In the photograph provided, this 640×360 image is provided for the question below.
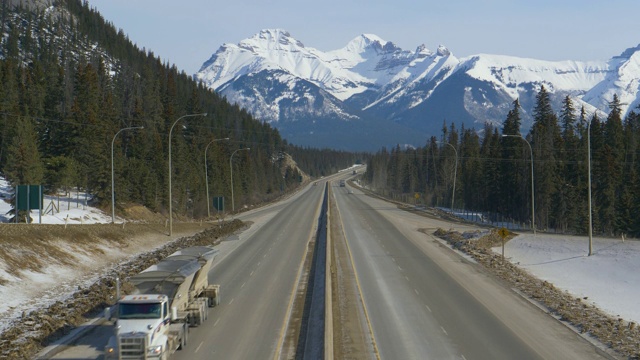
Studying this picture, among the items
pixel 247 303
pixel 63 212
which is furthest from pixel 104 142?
pixel 247 303

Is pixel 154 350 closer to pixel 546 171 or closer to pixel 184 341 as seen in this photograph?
pixel 184 341

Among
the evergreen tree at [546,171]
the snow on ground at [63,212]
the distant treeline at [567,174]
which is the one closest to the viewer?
the snow on ground at [63,212]

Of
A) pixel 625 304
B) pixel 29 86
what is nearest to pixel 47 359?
pixel 625 304

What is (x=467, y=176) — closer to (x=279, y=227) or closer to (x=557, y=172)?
(x=557, y=172)

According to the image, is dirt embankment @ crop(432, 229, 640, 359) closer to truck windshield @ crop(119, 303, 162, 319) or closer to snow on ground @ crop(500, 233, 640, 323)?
snow on ground @ crop(500, 233, 640, 323)

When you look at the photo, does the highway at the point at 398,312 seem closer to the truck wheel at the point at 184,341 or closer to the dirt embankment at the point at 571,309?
the truck wheel at the point at 184,341

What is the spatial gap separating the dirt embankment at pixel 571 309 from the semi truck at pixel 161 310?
15.3 metres

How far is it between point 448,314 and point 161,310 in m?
13.2

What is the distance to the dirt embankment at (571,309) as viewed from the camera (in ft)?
79.5

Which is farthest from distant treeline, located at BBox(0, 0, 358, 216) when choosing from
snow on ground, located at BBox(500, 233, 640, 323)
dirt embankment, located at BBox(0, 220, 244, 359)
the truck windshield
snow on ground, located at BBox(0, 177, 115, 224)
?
snow on ground, located at BBox(500, 233, 640, 323)

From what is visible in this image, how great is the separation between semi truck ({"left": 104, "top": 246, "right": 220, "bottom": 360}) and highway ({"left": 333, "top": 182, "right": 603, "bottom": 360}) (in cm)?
704

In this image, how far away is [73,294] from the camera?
101ft

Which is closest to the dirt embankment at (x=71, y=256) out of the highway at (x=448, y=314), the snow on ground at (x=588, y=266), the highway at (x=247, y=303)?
the highway at (x=247, y=303)

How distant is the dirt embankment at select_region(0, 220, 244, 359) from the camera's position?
23.2 m
